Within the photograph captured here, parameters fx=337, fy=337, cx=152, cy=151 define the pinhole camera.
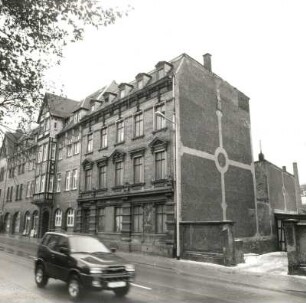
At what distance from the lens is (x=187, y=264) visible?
19188mm

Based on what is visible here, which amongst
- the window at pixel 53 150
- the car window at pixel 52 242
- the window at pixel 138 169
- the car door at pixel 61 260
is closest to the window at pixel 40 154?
the window at pixel 53 150

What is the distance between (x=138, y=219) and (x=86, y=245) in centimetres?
1511

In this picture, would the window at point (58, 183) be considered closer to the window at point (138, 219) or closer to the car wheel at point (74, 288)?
the window at point (138, 219)

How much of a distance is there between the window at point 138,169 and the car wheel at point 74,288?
16.3 m

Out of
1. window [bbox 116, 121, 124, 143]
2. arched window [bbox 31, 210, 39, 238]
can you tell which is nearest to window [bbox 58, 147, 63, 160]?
arched window [bbox 31, 210, 39, 238]

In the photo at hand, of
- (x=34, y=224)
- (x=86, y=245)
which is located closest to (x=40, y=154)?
(x=34, y=224)

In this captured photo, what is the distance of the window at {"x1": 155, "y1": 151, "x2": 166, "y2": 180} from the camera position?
78.8 feet

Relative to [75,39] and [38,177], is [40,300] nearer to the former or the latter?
[75,39]

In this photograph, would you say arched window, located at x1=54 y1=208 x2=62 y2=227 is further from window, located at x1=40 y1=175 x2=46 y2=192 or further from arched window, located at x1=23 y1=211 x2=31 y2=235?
arched window, located at x1=23 y1=211 x2=31 y2=235

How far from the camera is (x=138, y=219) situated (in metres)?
25.3

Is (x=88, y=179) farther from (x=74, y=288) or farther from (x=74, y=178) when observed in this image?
(x=74, y=288)

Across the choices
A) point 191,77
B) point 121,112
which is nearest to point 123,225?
point 121,112

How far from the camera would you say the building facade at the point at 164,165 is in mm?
23188

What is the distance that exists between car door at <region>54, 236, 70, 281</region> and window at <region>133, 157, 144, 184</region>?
15163mm
